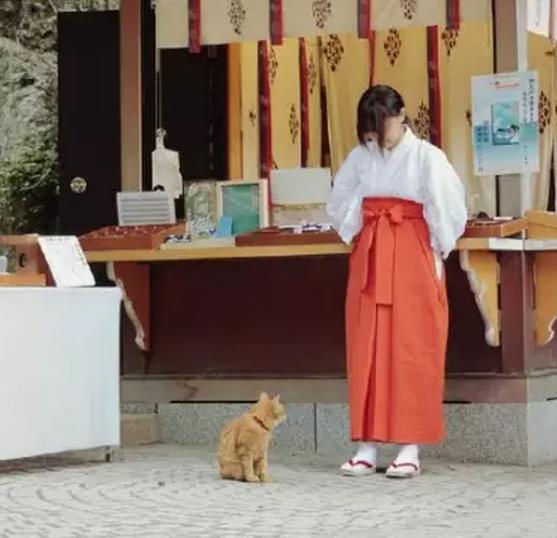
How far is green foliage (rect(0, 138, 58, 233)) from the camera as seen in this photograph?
11672 mm

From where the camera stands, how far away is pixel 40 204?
11.7 metres

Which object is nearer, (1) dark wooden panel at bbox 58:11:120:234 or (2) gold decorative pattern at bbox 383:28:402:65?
(1) dark wooden panel at bbox 58:11:120:234

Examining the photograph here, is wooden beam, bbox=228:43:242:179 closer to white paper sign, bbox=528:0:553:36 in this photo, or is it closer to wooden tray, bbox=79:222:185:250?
wooden tray, bbox=79:222:185:250

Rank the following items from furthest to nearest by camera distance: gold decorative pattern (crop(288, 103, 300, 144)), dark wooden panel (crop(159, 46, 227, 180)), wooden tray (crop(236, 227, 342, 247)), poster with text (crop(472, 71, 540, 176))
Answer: gold decorative pattern (crop(288, 103, 300, 144))
dark wooden panel (crop(159, 46, 227, 180))
poster with text (crop(472, 71, 540, 176))
wooden tray (crop(236, 227, 342, 247))

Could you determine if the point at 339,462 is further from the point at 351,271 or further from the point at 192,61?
the point at 192,61

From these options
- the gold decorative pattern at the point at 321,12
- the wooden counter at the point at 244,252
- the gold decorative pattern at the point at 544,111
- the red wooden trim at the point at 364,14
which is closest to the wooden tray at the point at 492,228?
the wooden counter at the point at 244,252

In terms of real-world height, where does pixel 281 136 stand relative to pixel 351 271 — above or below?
above

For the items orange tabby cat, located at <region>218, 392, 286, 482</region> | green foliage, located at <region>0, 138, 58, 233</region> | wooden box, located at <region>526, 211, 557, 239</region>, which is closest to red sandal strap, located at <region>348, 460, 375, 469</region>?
orange tabby cat, located at <region>218, 392, 286, 482</region>

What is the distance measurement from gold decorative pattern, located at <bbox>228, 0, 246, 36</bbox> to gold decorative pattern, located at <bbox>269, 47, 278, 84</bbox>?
1556 millimetres

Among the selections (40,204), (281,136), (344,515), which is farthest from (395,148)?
(40,204)

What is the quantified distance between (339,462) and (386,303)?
117 centimetres

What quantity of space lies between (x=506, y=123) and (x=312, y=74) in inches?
108

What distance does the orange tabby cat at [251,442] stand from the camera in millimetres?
6766

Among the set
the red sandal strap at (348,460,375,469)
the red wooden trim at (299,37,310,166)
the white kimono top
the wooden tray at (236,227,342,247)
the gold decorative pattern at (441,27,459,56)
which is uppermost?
the gold decorative pattern at (441,27,459,56)
